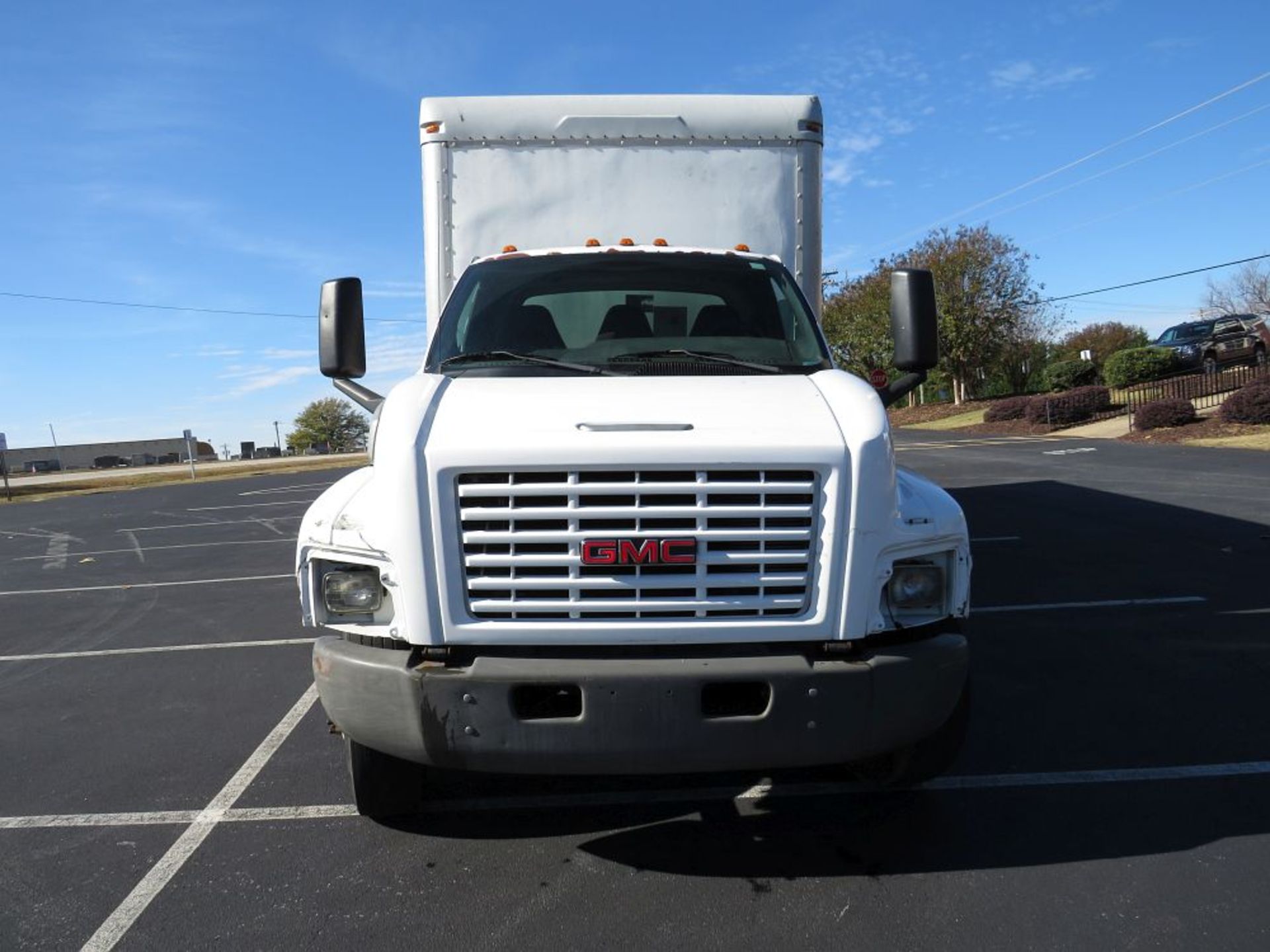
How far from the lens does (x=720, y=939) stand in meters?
2.85

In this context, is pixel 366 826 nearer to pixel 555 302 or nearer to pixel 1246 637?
pixel 555 302

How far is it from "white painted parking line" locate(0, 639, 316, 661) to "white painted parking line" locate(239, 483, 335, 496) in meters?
16.8

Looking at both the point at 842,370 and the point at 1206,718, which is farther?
the point at 1206,718

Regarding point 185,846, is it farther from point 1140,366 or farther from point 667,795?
point 1140,366

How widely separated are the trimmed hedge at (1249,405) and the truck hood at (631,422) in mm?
20756

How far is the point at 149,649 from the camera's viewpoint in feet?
22.0

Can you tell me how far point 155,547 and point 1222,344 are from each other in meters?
29.0

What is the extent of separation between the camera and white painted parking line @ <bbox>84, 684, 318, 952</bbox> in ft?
9.84

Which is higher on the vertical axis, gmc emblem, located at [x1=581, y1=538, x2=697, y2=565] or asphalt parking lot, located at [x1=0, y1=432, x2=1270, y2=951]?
gmc emblem, located at [x1=581, y1=538, x2=697, y2=565]

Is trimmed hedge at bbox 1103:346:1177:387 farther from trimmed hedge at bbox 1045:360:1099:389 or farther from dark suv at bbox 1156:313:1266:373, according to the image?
trimmed hedge at bbox 1045:360:1099:389

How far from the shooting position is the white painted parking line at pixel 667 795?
381 cm

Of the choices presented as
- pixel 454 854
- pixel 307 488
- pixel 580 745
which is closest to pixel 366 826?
pixel 454 854

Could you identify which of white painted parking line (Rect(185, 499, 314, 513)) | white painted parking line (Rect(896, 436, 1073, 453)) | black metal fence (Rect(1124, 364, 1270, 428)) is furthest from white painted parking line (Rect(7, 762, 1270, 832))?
black metal fence (Rect(1124, 364, 1270, 428))

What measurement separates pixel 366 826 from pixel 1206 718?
3.86m
